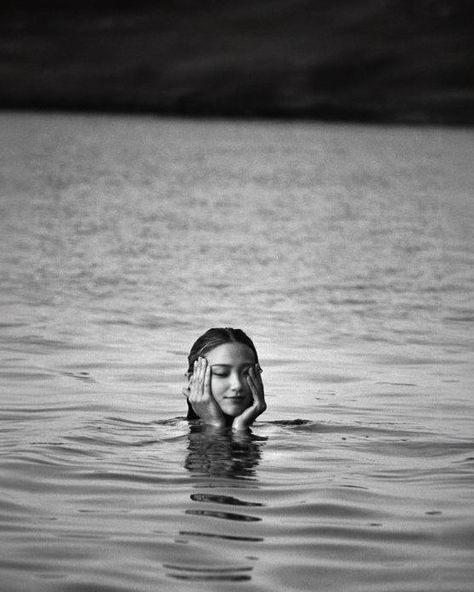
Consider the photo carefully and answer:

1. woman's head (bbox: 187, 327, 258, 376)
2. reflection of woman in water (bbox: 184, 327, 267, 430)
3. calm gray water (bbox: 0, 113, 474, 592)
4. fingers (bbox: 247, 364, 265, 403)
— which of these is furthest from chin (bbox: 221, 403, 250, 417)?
woman's head (bbox: 187, 327, 258, 376)

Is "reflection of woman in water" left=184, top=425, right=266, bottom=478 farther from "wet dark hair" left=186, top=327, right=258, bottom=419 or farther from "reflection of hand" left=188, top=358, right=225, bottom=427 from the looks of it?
"wet dark hair" left=186, top=327, right=258, bottom=419

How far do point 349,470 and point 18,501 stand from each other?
239cm

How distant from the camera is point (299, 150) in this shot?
410ft

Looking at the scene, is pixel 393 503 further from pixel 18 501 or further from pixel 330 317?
pixel 330 317

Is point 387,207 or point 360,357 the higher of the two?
point 387,207

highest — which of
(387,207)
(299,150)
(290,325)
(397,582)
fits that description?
(299,150)

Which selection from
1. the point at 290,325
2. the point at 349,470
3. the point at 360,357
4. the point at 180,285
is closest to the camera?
the point at 349,470

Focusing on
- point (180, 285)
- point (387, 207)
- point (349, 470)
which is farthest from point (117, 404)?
point (387, 207)

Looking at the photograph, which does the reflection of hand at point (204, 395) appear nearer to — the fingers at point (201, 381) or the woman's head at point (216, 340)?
the fingers at point (201, 381)

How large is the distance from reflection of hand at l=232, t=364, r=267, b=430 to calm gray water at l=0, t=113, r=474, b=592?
0.45 ft

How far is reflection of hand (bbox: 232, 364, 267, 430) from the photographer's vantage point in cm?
1077

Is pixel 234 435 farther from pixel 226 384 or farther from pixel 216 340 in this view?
pixel 216 340

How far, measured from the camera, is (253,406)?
10.9 metres

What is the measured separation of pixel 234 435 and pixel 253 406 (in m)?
0.26
